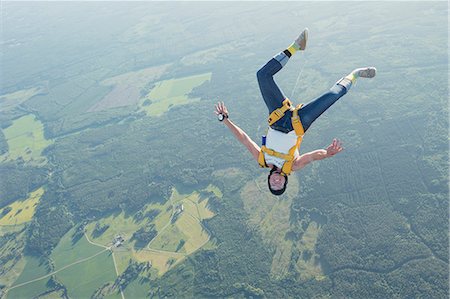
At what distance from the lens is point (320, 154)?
957 centimetres

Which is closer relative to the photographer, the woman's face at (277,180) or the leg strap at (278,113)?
the leg strap at (278,113)

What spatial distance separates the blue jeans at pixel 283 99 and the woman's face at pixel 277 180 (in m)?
1.30

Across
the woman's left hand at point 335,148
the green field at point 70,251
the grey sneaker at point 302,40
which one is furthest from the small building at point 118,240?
the woman's left hand at point 335,148

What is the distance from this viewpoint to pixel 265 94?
11.0 meters

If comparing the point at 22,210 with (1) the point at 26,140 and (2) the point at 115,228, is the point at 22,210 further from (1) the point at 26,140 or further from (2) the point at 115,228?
(1) the point at 26,140

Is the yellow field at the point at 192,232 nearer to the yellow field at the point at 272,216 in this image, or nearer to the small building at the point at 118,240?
the yellow field at the point at 272,216

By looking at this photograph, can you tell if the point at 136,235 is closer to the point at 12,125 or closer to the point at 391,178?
the point at 391,178

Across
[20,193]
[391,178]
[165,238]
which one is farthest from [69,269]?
[391,178]

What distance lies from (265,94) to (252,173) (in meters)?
61.5

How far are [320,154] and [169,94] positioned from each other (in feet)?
345

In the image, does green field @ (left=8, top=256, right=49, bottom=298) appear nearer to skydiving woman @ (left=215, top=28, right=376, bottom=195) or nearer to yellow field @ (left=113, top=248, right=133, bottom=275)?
yellow field @ (left=113, top=248, right=133, bottom=275)

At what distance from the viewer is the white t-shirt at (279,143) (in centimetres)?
1051

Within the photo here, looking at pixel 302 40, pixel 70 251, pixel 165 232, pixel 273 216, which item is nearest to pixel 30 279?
pixel 70 251

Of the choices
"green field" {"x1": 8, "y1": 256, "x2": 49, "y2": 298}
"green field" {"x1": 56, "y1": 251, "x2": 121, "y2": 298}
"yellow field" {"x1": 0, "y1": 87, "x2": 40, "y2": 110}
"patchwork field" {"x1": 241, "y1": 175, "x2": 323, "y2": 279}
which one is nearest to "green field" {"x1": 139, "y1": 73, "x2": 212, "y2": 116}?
"patchwork field" {"x1": 241, "y1": 175, "x2": 323, "y2": 279}
